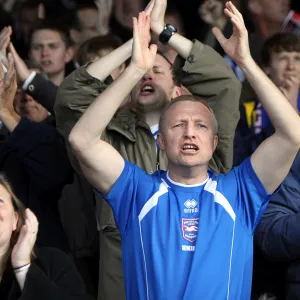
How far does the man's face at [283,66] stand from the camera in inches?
269

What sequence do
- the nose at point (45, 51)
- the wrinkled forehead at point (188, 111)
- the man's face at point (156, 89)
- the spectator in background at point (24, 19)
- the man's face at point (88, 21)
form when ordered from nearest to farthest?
the wrinkled forehead at point (188, 111) < the man's face at point (156, 89) < the nose at point (45, 51) < the man's face at point (88, 21) < the spectator in background at point (24, 19)

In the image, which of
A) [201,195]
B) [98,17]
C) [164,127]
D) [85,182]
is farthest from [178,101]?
[98,17]

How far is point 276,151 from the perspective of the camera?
5188 millimetres

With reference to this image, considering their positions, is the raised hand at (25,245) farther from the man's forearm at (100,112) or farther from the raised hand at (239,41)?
the raised hand at (239,41)

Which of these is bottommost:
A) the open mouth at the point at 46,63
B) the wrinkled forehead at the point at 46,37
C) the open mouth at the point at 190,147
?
the open mouth at the point at 190,147

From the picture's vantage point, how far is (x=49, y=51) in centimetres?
815

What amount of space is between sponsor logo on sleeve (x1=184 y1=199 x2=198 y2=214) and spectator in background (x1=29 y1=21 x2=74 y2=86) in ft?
9.73

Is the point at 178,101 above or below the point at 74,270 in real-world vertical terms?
above

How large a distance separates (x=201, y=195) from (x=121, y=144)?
2.97 ft

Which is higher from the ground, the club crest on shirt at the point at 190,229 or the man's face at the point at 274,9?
the man's face at the point at 274,9

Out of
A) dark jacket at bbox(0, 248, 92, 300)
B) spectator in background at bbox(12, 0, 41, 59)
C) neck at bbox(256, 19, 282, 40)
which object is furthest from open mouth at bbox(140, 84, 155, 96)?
spectator in background at bbox(12, 0, 41, 59)

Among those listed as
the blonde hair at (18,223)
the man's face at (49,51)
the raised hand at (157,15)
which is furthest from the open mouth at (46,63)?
the blonde hair at (18,223)

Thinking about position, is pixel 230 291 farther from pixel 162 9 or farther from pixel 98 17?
pixel 98 17

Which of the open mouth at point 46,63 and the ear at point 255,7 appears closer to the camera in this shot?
the open mouth at point 46,63
